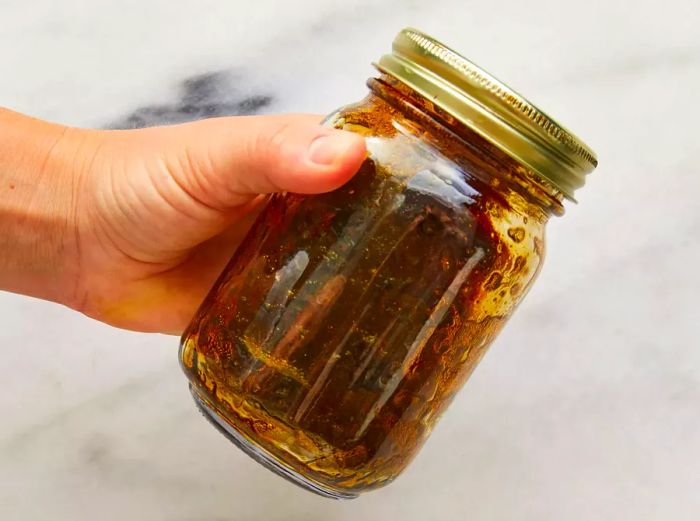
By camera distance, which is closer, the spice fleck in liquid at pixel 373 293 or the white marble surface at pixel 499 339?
the spice fleck in liquid at pixel 373 293

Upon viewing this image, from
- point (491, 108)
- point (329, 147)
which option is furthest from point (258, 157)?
point (491, 108)

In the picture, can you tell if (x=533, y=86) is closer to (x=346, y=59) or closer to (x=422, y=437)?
(x=346, y=59)

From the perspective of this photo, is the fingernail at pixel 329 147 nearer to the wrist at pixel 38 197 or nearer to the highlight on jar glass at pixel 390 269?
the highlight on jar glass at pixel 390 269

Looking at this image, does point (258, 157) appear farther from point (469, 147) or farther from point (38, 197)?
point (38, 197)

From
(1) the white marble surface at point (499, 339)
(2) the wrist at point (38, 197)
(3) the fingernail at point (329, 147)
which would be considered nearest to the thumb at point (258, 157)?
(3) the fingernail at point (329, 147)

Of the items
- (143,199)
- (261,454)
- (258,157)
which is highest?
(258,157)
